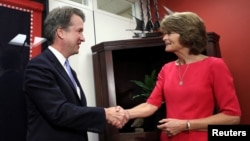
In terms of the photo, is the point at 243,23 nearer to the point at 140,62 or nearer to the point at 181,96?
the point at 140,62

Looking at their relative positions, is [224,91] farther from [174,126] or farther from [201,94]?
[174,126]

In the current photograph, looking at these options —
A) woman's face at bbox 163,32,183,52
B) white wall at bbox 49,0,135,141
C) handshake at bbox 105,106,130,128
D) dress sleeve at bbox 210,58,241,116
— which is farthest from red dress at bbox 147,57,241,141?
white wall at bbox 49,0,135,141

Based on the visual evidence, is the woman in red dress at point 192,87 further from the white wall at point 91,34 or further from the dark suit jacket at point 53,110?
the white wall at point 91,34

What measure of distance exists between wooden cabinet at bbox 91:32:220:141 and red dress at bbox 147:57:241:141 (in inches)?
23.9

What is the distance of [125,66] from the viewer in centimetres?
253

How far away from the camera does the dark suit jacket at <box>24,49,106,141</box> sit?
118 centimetres

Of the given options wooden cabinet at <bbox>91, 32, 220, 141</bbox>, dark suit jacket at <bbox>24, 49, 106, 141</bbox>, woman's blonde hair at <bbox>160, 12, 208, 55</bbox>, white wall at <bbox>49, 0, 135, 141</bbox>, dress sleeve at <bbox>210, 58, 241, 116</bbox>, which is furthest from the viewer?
white wall at <bbox>49, 0, 135, 141</bbox>

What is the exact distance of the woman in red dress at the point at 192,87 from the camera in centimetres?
138

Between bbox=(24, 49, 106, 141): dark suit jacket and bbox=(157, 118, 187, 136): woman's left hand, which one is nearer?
bbox=(24, 49, 106, 141): dark suit jacket

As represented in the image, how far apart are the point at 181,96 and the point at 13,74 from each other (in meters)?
0.98

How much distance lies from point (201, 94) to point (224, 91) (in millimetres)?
113

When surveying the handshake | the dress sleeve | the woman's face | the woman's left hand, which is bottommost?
the woman's left hand

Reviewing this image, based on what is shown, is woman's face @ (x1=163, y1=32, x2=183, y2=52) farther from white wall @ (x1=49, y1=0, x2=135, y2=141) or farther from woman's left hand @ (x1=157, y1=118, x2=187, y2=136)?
white wall @ (x1=49, y1=0, x2=135, y2=141)

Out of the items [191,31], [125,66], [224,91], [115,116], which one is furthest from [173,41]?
[125,66]
